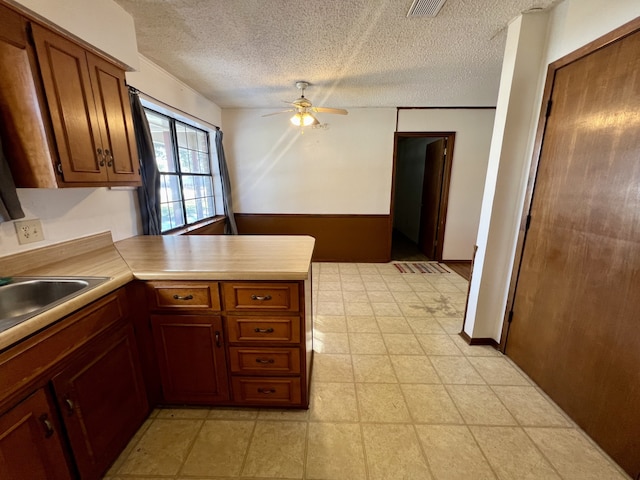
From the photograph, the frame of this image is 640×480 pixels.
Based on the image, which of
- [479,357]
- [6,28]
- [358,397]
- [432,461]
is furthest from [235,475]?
[6,28]

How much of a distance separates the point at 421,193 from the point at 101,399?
5.38 metres

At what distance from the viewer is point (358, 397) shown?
67.5 inches

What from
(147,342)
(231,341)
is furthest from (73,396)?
(231,341)

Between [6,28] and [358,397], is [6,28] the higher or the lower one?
the higher one

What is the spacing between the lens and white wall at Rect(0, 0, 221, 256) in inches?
51.4

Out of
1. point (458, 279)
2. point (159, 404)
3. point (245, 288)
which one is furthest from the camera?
point (458, 279)

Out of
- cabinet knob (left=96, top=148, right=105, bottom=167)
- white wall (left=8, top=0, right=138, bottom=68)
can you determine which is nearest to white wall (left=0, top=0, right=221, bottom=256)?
white wall (left=8, top=0, right=138, bottom=68)

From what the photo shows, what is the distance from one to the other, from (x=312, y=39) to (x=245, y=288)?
1947 millimetres

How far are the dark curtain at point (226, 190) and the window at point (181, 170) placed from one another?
0.21m

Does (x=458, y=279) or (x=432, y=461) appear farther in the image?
(x=458, y=279)

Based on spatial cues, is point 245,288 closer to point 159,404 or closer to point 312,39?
point 159,404

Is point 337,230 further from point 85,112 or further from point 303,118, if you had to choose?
point 85,112

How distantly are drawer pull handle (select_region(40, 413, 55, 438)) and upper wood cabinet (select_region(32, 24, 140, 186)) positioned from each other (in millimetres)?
1035

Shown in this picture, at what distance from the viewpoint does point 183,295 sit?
1.42m
